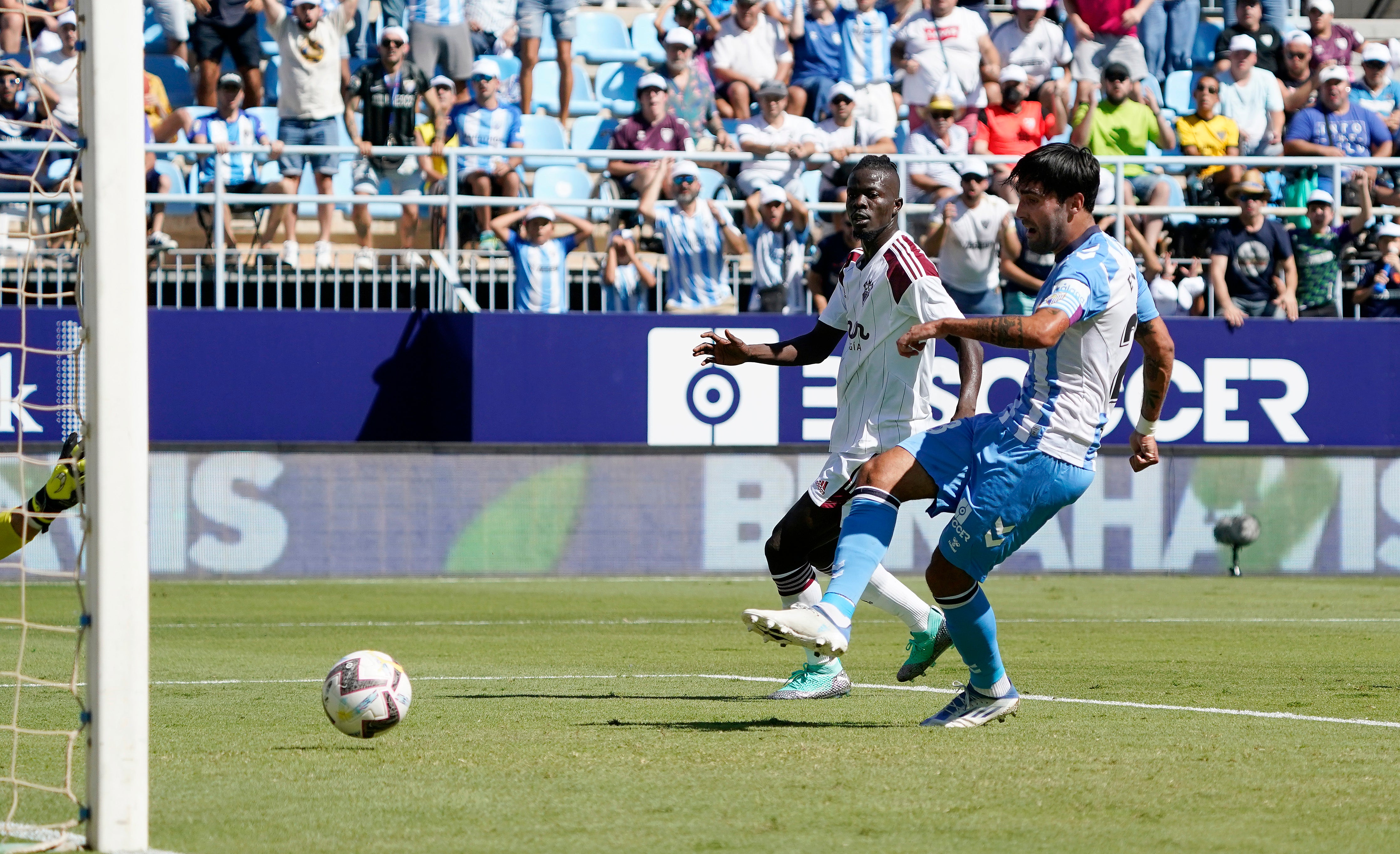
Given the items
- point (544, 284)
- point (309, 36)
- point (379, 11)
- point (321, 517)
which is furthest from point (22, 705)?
point (379, 11)

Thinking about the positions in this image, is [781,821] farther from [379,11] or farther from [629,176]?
[379,11]

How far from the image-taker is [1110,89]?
19281 mm

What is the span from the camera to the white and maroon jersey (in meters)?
8.00

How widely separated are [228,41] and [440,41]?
7.03 ft

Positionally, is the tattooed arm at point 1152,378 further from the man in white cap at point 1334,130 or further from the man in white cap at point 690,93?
the man in white cap at point 1334,130

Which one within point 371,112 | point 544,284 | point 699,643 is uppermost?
point 371,112

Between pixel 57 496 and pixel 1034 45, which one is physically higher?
pixel 1034 45

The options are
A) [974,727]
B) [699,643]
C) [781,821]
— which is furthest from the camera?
[699,643]

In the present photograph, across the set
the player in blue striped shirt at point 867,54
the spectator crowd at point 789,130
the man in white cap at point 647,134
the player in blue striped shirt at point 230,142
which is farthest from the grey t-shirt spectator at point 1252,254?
the player in blue striped shirt at point 230,142

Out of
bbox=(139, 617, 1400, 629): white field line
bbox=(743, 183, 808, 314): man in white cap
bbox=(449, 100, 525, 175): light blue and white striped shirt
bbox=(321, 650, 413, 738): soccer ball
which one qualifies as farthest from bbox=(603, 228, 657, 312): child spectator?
bbox=(321, 650, 413, 738): soccer ball

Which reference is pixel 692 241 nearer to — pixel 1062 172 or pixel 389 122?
pixel 389 122

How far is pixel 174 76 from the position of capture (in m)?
19.7

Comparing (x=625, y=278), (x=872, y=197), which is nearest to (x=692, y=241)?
(x=625, y=278)

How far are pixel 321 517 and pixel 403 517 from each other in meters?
0.74
